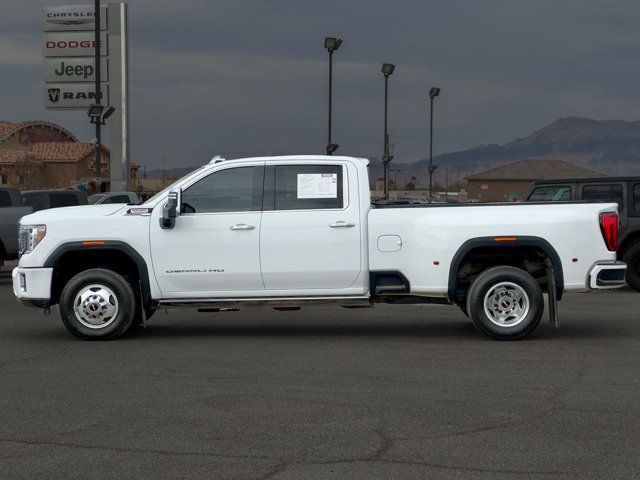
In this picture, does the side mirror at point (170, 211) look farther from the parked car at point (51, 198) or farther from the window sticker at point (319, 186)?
the parked car at point (51, 198)

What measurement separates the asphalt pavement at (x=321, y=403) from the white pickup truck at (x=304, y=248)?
19.3 inches

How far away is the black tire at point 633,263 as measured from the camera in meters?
19.5

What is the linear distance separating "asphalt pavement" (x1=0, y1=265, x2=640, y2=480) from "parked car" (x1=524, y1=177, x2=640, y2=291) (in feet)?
19.5

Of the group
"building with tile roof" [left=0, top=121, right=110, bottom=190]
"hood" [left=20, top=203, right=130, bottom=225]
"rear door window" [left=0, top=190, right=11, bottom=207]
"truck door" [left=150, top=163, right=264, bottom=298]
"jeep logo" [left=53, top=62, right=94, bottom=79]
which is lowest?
"truck door" [left=150, top=163, right=264, bottom=298]

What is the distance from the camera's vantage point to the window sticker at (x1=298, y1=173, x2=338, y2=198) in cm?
1234

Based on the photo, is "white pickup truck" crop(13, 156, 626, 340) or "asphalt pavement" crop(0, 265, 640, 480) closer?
"asphalt pavement" crop(0, 265, 640, 480)

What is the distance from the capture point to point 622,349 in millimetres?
11578

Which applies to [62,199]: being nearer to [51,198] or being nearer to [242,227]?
[51,198]

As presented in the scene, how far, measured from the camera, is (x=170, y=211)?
1210 centimetres

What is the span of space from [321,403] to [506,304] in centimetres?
438

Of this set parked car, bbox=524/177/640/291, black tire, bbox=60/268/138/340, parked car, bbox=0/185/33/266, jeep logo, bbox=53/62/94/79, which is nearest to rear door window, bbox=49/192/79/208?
parked car, bbox=0/185/33/266

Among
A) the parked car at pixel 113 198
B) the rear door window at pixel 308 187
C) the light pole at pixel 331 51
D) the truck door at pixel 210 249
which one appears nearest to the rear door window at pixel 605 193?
the rear door window at pixel 308 187

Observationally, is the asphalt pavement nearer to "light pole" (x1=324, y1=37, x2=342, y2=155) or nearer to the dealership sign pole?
"light pole" (x1=324, y1=37, x2=342, y2=155)

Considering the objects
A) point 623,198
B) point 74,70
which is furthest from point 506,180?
point 623,198
